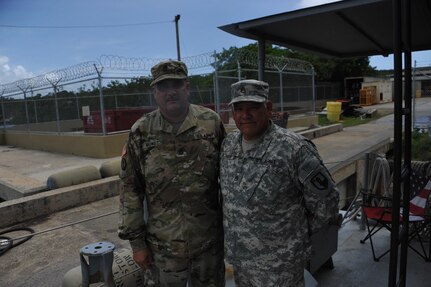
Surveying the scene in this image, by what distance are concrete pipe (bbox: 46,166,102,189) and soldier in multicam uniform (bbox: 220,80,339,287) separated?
16.0 feet

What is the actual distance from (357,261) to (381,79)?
128 feet

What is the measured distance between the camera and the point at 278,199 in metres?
1.77

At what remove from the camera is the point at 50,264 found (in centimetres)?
385

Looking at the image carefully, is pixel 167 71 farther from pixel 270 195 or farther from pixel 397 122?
pixel 397 122

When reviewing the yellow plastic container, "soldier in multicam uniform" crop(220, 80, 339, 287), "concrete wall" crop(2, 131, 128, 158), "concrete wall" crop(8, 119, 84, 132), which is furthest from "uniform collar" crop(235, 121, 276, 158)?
the yellow plastic container

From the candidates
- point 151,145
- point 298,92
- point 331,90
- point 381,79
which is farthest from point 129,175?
point 381,79

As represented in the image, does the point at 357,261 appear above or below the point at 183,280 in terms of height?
below

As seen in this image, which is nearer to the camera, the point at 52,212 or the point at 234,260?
the point at 234,260

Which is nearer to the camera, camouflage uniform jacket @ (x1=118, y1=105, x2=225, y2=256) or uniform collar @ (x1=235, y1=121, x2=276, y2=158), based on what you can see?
uniform collar @ (x1=235, y1=121, x2=276, y2=158)

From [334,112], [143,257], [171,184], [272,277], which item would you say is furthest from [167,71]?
[334,112]

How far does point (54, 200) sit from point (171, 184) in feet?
13.4

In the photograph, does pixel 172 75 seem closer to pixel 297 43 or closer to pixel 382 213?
pixel 297 43

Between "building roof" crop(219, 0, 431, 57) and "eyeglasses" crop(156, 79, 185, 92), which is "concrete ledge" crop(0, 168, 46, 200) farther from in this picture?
"eyeglasses" crop(156, 79, 185, 92)

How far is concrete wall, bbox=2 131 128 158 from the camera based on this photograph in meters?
10.1
